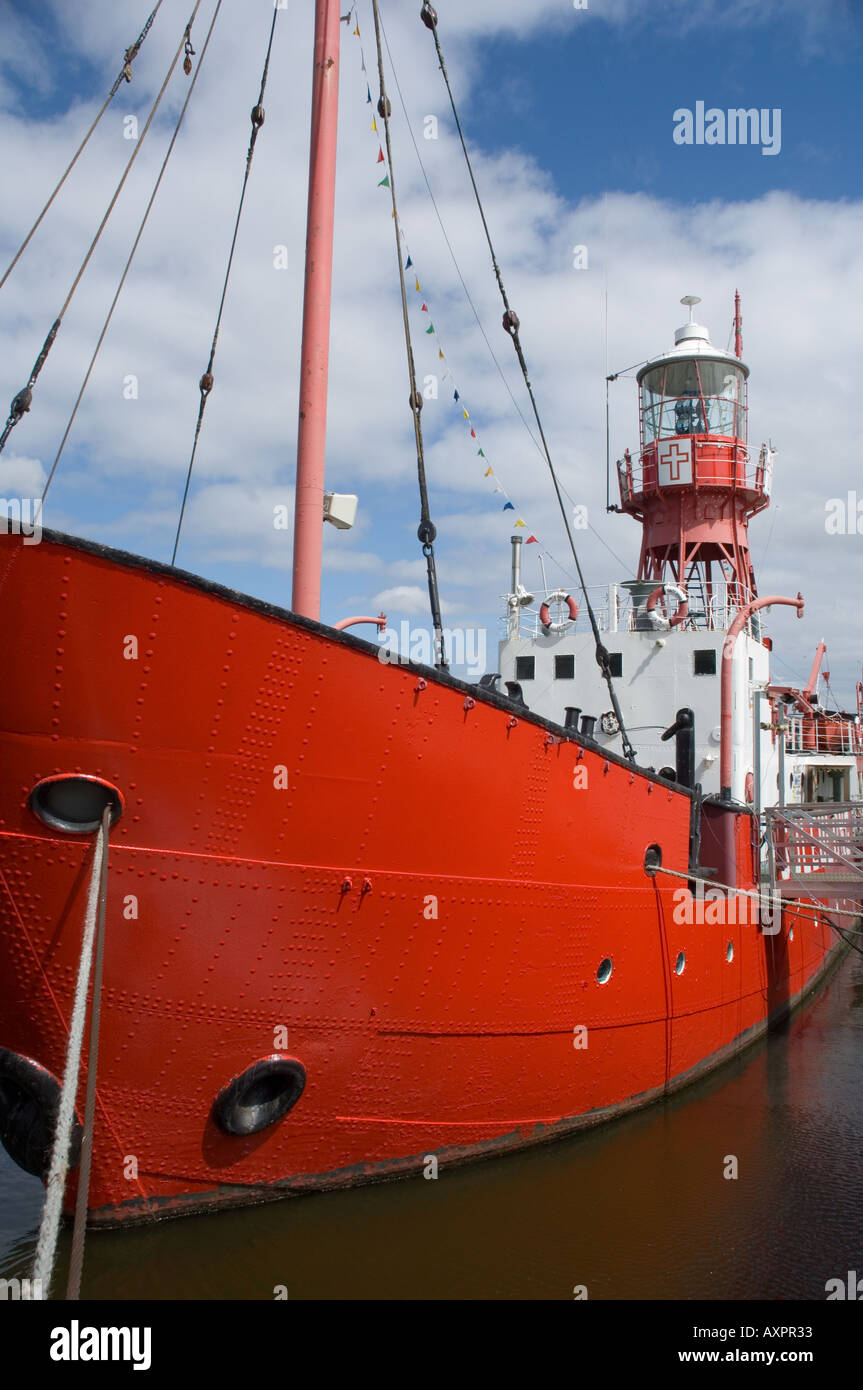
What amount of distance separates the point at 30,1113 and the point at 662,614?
36.9 feet

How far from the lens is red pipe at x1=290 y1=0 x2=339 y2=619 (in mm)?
6551

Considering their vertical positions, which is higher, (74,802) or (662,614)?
(662,614)

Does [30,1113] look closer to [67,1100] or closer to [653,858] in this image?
[67,1100]

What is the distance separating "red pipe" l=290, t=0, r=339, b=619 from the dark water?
4161mm

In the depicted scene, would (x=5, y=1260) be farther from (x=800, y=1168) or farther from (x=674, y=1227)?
(x=800, y=1168)

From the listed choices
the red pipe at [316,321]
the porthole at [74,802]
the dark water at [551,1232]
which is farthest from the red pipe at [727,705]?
the porthole at [74,802]

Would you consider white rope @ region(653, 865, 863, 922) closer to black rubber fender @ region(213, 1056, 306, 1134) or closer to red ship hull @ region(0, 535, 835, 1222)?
red ship hull @ region(0, 535, 835, 1222)

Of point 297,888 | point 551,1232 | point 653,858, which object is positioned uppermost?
point 653,858

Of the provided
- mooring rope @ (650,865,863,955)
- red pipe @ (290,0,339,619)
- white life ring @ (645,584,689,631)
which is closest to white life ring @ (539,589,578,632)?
white life ring @ (645,584,689,631)

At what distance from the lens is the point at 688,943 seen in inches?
403

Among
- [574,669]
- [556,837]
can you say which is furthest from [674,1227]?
[574,669]

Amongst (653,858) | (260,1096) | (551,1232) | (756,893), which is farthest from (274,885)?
(756,893)

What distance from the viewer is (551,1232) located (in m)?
6.91

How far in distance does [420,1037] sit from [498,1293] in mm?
1644
